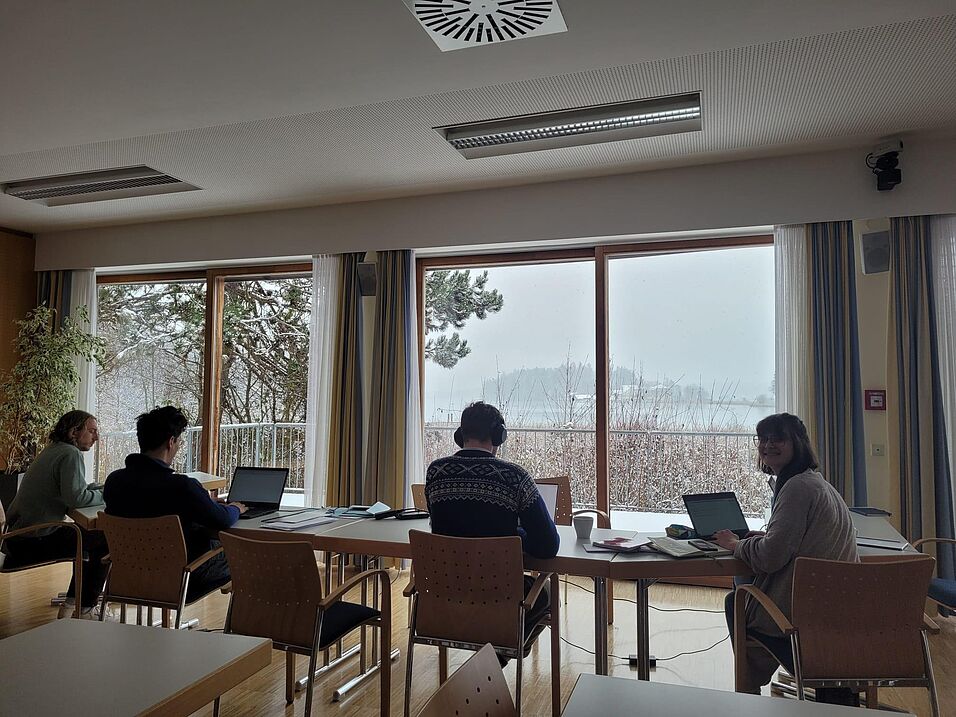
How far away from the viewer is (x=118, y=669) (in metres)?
1.40

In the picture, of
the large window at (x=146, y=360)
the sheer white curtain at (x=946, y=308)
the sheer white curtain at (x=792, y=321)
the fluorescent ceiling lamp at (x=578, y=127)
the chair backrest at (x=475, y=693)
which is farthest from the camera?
the large window at (x=146, y=360)

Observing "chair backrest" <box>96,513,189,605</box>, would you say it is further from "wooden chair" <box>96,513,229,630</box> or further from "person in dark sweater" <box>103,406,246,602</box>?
"person in dark sweater" <box>103,406,246,602</box>

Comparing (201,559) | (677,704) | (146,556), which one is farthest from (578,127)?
(677,704)

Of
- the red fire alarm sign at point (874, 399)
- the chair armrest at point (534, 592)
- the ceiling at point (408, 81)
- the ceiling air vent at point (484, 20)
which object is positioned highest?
the ceiling at point (408, 81)

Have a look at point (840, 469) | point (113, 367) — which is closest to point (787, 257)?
point (840, 469)

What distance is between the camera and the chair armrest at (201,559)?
3.04m

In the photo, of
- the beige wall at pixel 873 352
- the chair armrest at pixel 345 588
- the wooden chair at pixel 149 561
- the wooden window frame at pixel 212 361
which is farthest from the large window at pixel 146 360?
the beige wall at pixel 873 352

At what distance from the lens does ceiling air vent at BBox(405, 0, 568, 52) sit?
2600 millimetres

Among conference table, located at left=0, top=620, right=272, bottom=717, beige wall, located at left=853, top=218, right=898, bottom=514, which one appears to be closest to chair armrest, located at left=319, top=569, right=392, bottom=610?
conference table, located at left=0, top=620, right=272, bottom=717

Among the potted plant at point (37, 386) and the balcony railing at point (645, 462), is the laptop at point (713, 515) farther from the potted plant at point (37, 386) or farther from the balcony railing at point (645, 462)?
the potted plant at point (37, 386)

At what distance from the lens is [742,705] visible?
1389 mm

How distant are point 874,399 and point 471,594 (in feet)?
9.95

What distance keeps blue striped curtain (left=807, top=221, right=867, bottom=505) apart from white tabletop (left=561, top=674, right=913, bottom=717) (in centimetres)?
329

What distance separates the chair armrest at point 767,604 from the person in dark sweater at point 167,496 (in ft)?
7.42
